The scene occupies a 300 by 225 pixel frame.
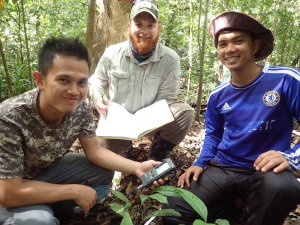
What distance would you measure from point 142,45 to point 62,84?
152cm

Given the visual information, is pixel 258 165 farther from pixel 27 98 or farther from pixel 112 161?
pixel 27 98

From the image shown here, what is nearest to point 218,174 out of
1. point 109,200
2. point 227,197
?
point 227,197

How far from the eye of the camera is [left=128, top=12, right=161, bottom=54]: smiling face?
3.27 metres

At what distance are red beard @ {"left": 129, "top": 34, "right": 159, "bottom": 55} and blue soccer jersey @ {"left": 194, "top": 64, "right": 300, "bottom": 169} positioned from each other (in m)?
1.08

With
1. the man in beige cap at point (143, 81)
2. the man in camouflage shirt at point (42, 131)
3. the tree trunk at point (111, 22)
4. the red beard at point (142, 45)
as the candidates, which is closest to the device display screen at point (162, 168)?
the man in camouflage shirt at point (42, 131)

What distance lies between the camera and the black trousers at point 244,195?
2.01 m

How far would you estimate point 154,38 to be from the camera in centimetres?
329

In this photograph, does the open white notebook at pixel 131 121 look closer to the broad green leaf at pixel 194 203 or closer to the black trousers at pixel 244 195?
the black trousers at pixel 244 195

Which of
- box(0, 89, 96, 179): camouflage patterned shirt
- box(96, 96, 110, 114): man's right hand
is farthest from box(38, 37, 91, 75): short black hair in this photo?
box(96, 96, 110, 114): man's right hand

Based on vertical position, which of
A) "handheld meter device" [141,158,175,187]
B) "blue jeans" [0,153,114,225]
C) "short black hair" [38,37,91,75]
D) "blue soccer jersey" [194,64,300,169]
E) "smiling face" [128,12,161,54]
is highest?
"smiling face" [128,12,161,54]

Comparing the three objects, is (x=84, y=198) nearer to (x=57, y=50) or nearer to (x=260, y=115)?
(x=57, y=50)

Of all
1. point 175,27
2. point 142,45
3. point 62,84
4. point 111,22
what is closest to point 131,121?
point 142,45

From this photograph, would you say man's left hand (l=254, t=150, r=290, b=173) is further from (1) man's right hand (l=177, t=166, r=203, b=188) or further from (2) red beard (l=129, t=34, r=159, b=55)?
(2) red beard (l=129, t=34, r=159, b=55)

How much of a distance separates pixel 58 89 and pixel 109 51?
5.67ft
